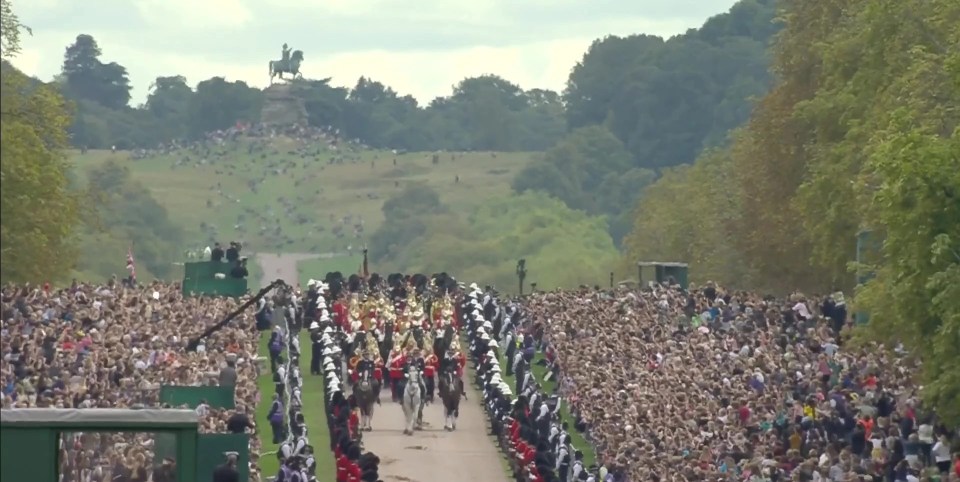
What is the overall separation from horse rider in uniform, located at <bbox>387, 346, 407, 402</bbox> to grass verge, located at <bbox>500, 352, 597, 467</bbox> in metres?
2.51

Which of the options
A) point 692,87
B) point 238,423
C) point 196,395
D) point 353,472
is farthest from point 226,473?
point 692,87

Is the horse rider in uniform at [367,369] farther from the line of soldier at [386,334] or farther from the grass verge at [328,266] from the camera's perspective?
the grass verge at [328,266]

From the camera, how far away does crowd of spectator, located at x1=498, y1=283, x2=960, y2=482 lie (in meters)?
36.4

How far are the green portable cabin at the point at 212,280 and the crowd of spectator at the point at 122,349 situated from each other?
58.1 inches

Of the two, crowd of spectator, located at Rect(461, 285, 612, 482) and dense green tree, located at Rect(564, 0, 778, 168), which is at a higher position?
dense green tree, located at Rect(564, 0, 778, 168)

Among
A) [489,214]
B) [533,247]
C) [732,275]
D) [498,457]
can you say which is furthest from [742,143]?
[489,214]

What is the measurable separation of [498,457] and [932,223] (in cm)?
1279

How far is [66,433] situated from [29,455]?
0.49m

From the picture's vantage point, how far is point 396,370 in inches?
2191

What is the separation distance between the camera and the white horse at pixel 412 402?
52.3 metres

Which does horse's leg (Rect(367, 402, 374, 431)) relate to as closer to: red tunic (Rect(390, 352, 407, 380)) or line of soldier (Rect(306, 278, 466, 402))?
line of soldier (Rect(306, 278, 466, 402))

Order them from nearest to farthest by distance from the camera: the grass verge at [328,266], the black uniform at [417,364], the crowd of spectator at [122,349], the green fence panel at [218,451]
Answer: the green fence panel at [218,451] < the crowd of spectator at [122,349] < the black uniform at [417,364] < the grass verge at [328,266]

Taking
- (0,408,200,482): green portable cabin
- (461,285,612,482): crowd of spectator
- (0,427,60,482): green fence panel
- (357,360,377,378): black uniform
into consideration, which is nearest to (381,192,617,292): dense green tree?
(461,285,612,482): crowd of spectator

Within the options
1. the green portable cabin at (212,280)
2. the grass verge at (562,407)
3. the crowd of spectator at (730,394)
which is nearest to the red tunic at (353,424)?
the crowd of spectator at (730,394)
